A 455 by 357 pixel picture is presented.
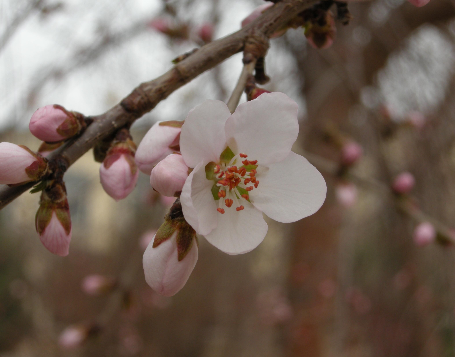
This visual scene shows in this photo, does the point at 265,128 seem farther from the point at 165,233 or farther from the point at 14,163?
the point at 14,163

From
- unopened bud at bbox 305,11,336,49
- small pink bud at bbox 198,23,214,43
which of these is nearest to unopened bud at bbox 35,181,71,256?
unopened bud at bbox 305,11,336,49

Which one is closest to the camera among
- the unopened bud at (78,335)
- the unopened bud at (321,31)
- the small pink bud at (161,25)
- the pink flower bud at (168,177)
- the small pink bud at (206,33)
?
the pink flower bud at (168,177)

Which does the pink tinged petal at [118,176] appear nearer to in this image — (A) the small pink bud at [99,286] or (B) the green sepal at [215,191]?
(B) the green sepal at [215,191]

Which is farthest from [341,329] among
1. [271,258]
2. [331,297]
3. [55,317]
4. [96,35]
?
[55,317]

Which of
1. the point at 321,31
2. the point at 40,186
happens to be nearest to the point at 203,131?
the point at 40,186

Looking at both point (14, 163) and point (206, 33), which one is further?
point (206, 33)

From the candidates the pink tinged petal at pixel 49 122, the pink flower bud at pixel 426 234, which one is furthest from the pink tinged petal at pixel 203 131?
the pink flower bud at pixel 426 234
